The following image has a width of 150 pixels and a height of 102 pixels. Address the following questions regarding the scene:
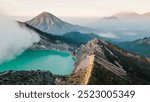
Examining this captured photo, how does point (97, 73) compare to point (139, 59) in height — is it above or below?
above

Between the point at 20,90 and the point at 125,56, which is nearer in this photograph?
the point at 20,90

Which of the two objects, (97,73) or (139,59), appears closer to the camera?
(97,73)

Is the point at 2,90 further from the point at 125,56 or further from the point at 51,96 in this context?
the point at 125,56

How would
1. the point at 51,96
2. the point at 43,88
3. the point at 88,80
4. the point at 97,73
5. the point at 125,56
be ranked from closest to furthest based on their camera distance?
the point at 51,96 → the point at 43,88 → the point at 88,80 → the point at 97,73 → the point at 125,56

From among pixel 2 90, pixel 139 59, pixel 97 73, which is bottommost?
pixel 139 59

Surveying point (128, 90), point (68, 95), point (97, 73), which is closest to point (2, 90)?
point (68, 95)

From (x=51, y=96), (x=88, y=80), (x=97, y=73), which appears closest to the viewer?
(x=51, y=96)

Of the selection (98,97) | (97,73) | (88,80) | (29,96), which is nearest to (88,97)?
(98,97)

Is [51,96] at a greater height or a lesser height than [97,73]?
greater

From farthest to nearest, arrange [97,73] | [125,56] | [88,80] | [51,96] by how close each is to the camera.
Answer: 1. [125,56]
2. [97,73]
3. [88,80]
4. [51,96]

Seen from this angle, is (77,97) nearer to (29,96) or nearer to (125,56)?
(29,96)
